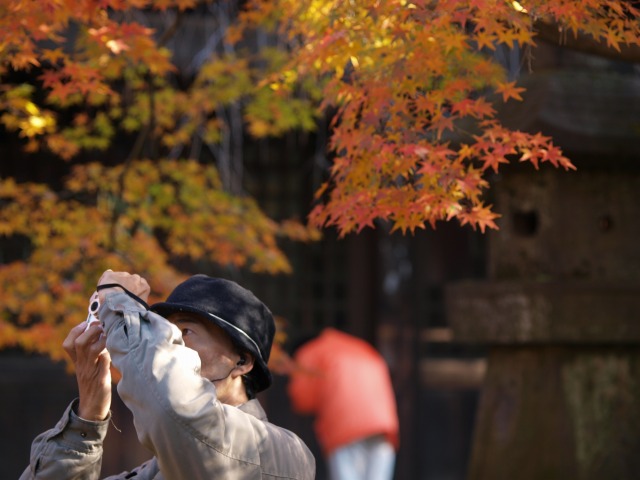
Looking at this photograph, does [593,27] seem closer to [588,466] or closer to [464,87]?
[464,87]

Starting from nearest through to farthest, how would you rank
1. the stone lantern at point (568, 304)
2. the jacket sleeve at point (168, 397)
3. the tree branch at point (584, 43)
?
1. the jacket sleeve at point (168, 397)
2. the tree branch at point (584, 43)
3. the stone lantern at point (568, 304)

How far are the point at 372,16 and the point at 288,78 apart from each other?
110 centimetres

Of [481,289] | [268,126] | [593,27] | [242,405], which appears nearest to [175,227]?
[268,126]

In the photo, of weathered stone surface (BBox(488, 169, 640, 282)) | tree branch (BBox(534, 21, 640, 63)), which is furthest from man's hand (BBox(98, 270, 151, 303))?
weathered stone surface (BBox(488, 169, 640, 282))

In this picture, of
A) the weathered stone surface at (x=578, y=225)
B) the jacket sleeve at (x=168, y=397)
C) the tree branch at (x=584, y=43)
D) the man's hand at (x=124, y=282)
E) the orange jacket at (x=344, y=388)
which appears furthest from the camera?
the orange jacket at (x=344, y=388)

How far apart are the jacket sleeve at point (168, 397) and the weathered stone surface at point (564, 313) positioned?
355cm

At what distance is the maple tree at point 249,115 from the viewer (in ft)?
11.7

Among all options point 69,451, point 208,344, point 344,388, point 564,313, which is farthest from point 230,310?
point 344,388

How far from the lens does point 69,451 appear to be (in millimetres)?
2633

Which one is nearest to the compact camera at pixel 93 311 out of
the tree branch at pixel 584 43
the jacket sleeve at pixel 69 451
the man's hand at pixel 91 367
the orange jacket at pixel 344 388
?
the man's hand at pixel 91 367

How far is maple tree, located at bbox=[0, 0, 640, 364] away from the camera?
11.7 ft

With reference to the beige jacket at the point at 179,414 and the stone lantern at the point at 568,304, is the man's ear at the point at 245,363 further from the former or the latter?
the stone lantern at the point at 568,304

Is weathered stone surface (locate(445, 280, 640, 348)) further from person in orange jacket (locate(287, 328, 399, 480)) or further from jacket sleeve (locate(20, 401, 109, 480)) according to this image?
jacket sleeve (locate(20, 401, 109, 480))

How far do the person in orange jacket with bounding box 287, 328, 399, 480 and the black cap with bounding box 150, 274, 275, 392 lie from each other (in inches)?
164
